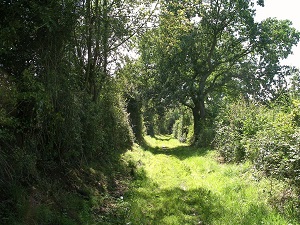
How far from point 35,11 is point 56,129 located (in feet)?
10.1

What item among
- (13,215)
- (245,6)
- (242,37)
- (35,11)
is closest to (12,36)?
(35,11)

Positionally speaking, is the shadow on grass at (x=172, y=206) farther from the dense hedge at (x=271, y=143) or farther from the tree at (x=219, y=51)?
the tree at (x=219, y=51)

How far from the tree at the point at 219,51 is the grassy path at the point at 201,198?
12.8 m

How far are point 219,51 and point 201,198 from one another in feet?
63.7

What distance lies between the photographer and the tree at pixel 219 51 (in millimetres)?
22688

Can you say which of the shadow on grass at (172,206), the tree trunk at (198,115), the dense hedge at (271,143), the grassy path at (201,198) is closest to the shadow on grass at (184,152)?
the tree trunk at (198,115)

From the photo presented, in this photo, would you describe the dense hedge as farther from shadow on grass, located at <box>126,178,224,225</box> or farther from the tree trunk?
the tree trunk

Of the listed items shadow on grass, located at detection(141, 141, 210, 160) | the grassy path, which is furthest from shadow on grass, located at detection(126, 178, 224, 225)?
shadow on grass, located at detection(141, 141, 210, 160)

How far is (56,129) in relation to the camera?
7.44 meters

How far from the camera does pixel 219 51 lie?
2541 cm

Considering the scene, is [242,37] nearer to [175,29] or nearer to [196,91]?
[196,91]

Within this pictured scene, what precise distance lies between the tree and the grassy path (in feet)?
41.8

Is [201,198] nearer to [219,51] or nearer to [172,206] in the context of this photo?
[172,206]

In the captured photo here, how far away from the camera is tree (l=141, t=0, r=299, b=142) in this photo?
22.7 m
